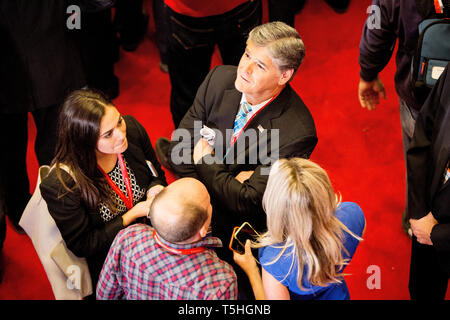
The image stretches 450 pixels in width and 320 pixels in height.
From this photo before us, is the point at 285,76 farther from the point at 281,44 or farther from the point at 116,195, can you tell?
the point at 116,195

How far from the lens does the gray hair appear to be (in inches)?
93.0

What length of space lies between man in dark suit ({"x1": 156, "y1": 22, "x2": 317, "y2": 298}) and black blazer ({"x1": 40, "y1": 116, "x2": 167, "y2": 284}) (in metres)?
0.21

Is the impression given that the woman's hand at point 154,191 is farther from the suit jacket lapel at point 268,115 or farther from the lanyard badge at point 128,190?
the suit jacket lapel at point 268,115

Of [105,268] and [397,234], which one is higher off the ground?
[105,268]

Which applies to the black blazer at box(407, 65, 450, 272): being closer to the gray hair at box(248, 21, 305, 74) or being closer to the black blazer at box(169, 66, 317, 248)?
the black blazer at box(169, 66, 317, 248)

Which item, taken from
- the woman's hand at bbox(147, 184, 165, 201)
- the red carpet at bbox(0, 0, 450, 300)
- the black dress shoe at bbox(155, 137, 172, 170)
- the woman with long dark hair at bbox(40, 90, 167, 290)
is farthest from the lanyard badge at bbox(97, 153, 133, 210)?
the red carpet at bbox(0, 0, 450, 300)

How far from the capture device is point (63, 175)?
2289 mm

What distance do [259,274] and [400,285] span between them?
4.47 ft

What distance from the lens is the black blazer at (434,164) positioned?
222 cm

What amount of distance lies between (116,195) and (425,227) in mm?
1567

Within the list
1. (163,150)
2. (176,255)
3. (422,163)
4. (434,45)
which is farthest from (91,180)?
(434,45)

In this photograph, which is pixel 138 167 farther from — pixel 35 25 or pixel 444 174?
pixel 444 174

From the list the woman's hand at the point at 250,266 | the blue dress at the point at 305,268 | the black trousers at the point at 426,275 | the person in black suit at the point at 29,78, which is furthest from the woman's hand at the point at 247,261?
the person in black suit at the point at 29,78

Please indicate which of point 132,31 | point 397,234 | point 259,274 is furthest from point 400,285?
point 132,31
